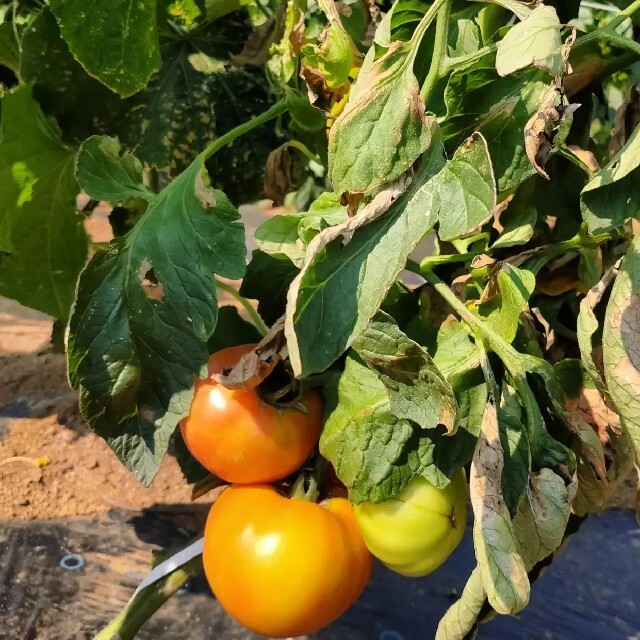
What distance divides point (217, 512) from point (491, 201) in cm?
38

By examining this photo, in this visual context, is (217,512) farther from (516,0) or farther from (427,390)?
(516,0)

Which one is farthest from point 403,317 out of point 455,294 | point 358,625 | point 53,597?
point 53,597

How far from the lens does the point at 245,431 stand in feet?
1.95

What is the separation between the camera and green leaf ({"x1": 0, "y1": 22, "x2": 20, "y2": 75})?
72 cm

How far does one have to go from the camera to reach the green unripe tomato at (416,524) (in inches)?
21.9

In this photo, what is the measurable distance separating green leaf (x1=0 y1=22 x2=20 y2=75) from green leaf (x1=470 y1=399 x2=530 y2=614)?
1.96 feet

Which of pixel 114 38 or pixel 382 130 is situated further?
pixel 114 38

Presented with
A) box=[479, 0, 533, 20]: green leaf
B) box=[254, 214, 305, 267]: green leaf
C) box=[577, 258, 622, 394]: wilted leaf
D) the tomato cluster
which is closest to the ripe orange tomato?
the tomato cluster

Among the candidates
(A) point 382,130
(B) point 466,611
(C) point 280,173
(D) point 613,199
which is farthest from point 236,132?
(B) point 466,611

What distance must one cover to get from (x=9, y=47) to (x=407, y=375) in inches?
21.5

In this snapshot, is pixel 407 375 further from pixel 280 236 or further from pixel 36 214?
pixel 36 214

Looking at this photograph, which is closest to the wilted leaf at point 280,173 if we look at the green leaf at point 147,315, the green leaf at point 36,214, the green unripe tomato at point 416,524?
the green leaf at point 147,315

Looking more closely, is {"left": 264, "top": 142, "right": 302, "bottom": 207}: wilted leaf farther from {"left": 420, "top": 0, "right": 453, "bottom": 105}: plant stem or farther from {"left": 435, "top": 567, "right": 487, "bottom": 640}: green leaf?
{"left": 435, "top": 567, "right": 487, "bottom": 640}: green leaf

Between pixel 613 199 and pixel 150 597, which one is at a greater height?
pixel 613 199
